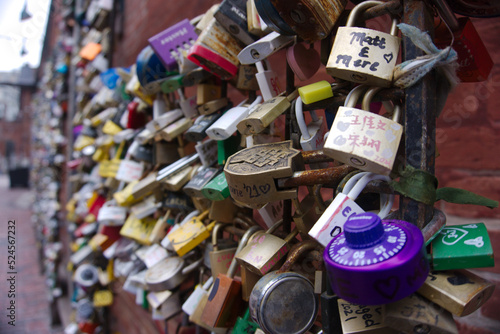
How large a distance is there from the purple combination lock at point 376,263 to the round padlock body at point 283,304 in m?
0.12

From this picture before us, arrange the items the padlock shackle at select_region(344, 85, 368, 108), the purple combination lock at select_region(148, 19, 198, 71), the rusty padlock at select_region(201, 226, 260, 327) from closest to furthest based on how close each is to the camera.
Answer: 1. the padlock shackle at select_region(344, 85, 368, 108)
2. the rusty padlock at select_region(201, 226, 260, 327)
3. the purple combination lock at select_region(148, 19, 198, 71)

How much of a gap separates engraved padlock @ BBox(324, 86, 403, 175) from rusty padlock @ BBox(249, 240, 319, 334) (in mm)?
208

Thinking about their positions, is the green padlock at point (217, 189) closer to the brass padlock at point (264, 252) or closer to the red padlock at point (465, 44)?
the brass padlock at point (264, 252)

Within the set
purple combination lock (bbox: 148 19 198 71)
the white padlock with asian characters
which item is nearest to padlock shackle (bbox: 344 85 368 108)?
the white padlock with asian characters

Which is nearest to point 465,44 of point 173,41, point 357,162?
point 357,162

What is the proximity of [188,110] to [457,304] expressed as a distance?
0.75m

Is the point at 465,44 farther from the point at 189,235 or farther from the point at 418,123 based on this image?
the point at 189,235

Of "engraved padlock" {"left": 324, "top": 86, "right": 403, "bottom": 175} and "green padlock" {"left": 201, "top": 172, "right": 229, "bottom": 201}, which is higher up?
"engraved padlock" {"left": 324, "top": 86, "right": 403, "bottom": 175}

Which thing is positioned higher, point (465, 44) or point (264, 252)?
point (465, 44)

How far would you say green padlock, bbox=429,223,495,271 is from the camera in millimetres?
421

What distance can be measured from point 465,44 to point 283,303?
1.51 ft

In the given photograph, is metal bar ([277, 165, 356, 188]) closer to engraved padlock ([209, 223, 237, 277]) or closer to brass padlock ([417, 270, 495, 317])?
brass padlock ([417, 270, 495, 317])

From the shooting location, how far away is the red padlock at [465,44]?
0.51 metres

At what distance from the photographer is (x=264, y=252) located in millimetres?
601
